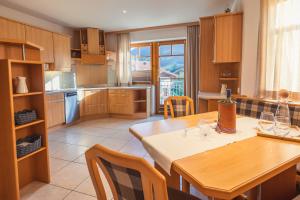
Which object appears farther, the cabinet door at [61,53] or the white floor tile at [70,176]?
the cabinet door at [61,53]

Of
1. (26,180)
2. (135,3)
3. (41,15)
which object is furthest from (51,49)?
(26,180)

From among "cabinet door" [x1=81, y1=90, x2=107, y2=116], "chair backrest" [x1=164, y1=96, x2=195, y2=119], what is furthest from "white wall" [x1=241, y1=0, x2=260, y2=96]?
"cabinet door" [x1=81, y1=90, x2=107, y2=116]

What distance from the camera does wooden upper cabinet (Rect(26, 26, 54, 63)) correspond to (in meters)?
3.94

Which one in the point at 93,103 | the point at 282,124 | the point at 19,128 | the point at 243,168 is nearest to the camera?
the point at 243,168

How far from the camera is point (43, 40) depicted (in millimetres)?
4223

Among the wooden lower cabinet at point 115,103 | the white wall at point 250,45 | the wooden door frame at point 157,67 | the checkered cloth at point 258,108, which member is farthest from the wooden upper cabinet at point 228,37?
the wooden lower cabinet at point 115,103

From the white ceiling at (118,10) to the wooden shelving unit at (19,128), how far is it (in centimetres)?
228

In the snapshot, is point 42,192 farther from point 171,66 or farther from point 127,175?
point 171,66

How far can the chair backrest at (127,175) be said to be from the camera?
0.62m

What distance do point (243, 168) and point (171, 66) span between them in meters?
5.09

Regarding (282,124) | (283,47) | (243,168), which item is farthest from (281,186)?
(283,47)

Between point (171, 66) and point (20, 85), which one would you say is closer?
point (20, 85)

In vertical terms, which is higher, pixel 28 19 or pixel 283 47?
pixel 28 19

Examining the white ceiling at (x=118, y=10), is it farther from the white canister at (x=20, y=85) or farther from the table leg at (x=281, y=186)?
the table leg at (x=281, y=186)
